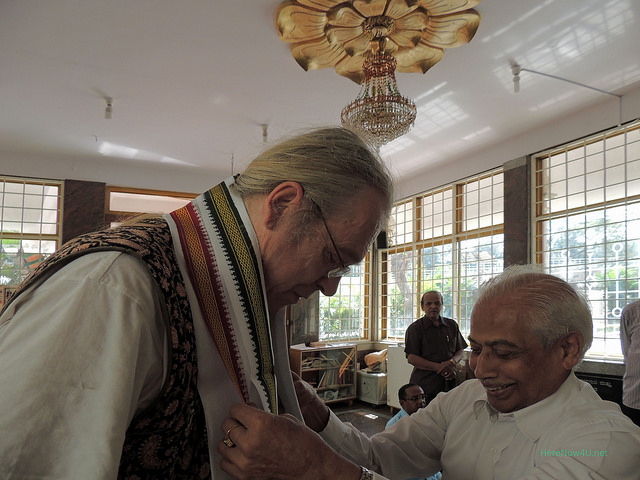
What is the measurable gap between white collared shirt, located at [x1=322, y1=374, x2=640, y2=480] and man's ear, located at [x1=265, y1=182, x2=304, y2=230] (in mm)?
931

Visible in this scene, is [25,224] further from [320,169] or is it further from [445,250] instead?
[320,169]

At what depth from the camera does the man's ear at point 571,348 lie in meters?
1.54

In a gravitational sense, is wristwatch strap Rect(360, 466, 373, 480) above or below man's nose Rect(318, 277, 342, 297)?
below

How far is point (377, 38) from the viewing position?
3.94 m

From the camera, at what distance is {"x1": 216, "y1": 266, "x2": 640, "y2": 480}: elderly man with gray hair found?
4.28 ft

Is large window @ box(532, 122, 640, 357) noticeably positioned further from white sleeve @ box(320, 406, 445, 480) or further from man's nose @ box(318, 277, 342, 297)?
man's nose @ box(318, 277, 342, 297)

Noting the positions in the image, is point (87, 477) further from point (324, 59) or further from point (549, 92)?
point (549, 92)

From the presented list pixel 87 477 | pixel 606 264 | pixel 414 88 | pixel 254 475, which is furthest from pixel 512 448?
pixel 606 264

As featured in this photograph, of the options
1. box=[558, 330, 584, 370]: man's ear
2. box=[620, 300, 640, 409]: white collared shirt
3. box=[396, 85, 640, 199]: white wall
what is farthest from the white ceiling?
box=[558, 330, 584, 370]: man's ear

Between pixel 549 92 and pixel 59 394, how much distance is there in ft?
18.2

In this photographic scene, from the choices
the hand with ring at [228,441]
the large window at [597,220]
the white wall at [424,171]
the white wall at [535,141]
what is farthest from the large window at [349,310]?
the hand with ring at [228,441]

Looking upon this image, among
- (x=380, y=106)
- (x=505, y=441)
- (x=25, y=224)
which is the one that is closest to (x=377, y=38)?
(x=380, y=106)

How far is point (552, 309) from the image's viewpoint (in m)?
1.52

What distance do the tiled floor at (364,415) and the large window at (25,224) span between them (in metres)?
5.03
